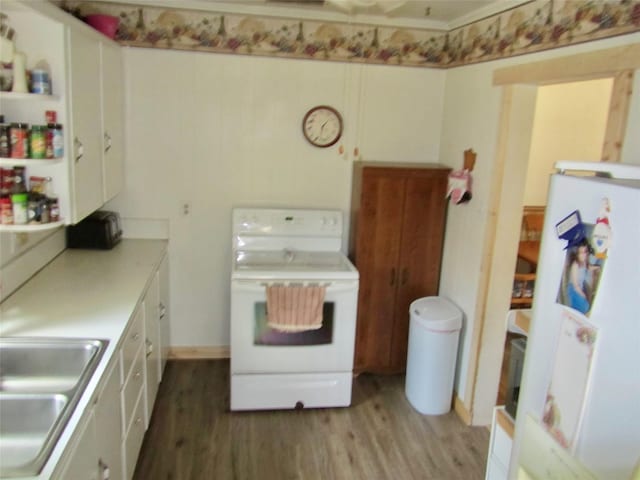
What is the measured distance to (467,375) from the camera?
321cm

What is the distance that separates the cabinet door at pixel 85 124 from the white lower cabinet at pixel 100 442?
2.64 feet

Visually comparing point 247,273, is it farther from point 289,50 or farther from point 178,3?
point 178,3

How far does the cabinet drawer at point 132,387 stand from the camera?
7.25 ft

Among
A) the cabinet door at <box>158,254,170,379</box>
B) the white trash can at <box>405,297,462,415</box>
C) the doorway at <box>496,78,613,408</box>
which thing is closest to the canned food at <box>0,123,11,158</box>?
the cabinet door at <box>158,254,170,379</box>

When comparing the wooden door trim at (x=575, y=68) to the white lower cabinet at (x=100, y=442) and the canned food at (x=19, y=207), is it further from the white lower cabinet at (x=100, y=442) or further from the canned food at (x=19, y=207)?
the canned food at (x=19, y=207)

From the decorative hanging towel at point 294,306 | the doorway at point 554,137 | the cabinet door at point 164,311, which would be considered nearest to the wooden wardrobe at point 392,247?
the decorative hanging towel at point 294,306

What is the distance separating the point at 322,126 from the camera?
355 centimetres

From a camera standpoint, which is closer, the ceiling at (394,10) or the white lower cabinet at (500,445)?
the white lower cabinet at (500,445)

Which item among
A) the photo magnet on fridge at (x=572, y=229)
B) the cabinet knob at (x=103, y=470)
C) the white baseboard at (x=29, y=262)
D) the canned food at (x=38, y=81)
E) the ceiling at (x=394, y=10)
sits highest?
the ceiling at (x=394, y=10)

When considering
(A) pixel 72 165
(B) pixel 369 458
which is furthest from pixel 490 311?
(A) pixel 72 165

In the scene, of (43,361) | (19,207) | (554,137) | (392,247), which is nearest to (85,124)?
(19,207)

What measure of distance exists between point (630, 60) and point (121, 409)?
2.37 metres

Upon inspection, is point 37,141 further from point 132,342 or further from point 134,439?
point 134,439

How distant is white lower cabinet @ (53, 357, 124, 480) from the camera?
1.48m
